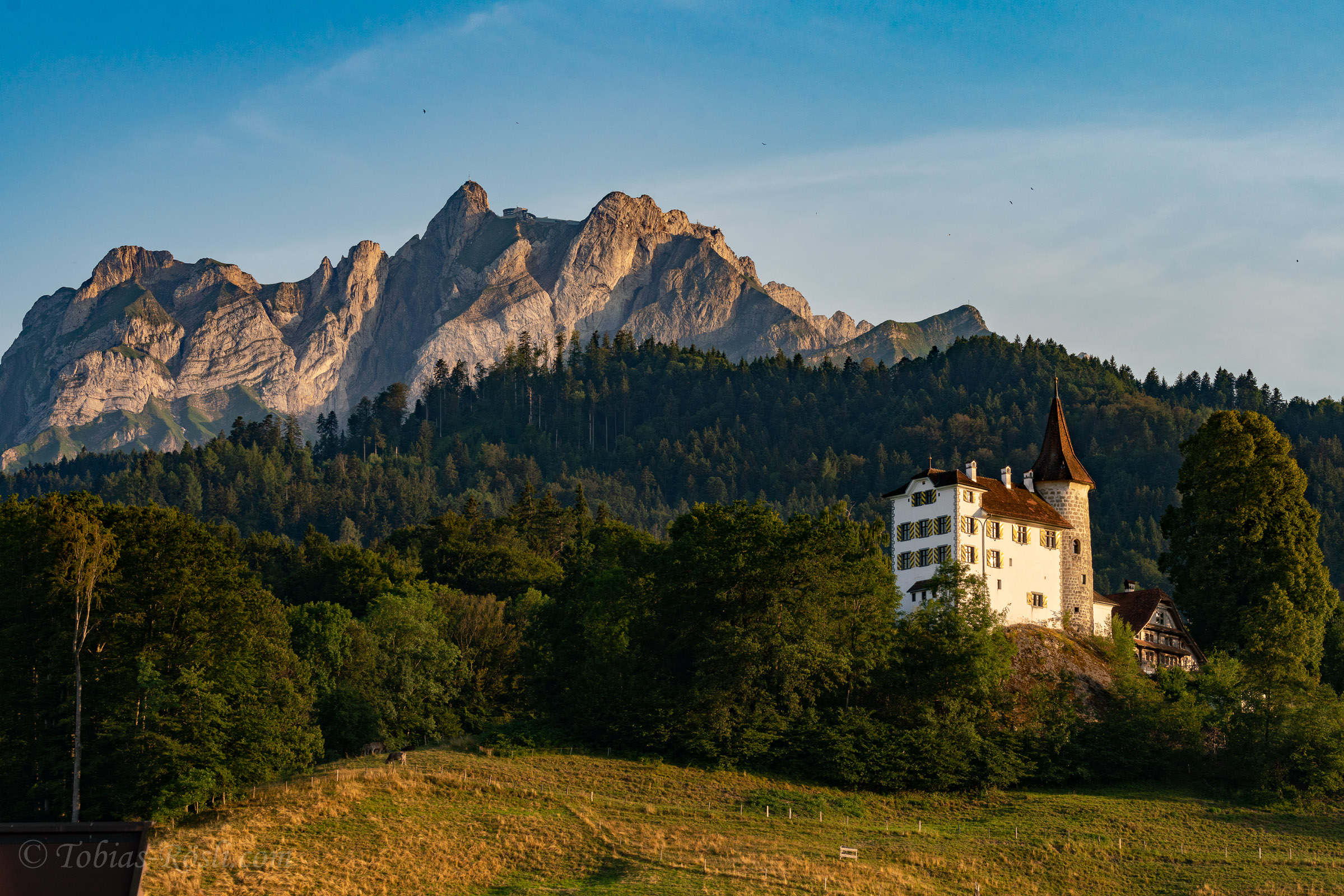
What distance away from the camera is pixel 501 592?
335ft

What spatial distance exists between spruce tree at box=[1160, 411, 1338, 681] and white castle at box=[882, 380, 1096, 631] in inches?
220

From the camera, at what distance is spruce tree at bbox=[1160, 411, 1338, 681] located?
7031 cm

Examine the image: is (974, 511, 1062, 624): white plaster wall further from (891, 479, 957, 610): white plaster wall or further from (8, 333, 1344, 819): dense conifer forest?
(8, 333, 1344, 819): dense conifer forest

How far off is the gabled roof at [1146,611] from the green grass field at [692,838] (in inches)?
651

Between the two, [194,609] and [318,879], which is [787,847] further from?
[194,609]

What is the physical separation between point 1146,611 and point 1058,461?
385 inches

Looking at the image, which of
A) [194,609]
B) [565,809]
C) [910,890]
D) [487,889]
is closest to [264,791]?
[194,609]

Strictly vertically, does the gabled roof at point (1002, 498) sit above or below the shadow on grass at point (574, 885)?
above

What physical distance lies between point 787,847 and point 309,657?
33102 mm

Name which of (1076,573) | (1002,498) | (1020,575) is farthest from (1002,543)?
(1076,573)

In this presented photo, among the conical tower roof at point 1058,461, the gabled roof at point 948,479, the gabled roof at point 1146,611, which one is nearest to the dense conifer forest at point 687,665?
the gabled roof at point 1146,611

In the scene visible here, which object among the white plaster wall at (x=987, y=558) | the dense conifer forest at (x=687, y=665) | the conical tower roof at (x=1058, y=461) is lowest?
the dense conifer forest at (x=687, y=665)

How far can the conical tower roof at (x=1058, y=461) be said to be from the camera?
258 feet

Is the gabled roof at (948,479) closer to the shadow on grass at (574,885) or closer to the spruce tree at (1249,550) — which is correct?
the spruce tree at (1249,550)
